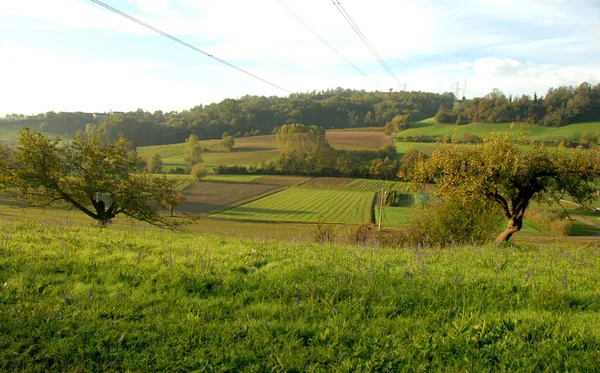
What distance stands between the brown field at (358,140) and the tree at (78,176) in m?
75.2

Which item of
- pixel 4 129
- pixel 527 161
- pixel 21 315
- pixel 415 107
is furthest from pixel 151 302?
pixel 415 107

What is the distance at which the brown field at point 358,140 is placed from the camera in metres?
95.2

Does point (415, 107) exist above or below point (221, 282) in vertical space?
above

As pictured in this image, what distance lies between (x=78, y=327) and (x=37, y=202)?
22.1m

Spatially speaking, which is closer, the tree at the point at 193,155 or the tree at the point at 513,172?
the tree at the point at 513,172

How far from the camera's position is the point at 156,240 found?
343 inches

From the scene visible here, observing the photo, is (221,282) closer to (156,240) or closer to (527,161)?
(156,240)

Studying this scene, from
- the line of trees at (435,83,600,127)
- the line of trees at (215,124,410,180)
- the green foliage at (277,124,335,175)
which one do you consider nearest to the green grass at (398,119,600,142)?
the line of trees at (435,83,600,127)

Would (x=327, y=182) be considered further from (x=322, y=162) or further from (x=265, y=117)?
(x=265, y=117)

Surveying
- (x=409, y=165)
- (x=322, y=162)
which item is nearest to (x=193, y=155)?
(x=322, y=162)

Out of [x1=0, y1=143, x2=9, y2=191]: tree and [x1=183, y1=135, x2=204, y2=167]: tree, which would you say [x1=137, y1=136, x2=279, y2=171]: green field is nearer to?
[x1=183, y1=135, x2=204, y2=167]: tree

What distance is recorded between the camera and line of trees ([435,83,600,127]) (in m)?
60.9

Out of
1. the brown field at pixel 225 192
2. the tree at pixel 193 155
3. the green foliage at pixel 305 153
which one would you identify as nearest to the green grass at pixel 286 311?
the brown field at pixel 225 192

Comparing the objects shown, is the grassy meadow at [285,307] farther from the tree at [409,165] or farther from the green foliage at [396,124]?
the green foliage at [396,124]
